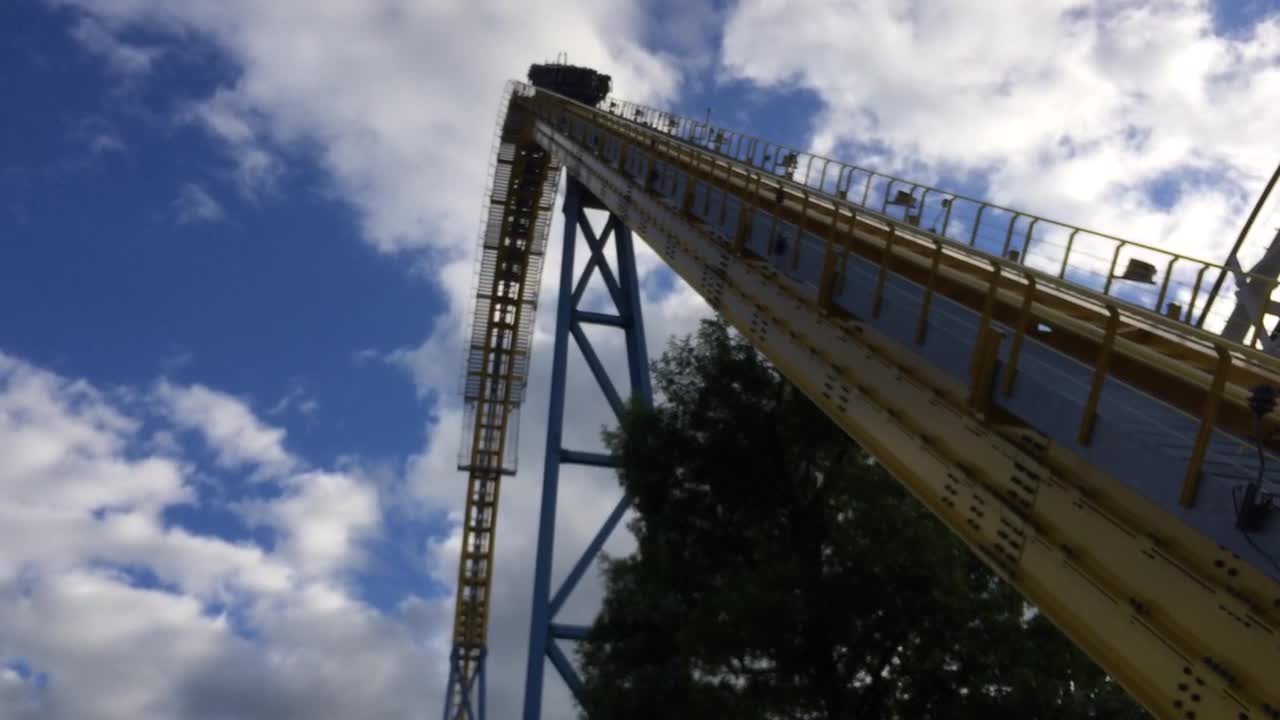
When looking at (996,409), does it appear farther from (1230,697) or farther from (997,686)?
(997,686)

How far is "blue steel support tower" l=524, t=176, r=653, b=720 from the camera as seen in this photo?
18.2 metres

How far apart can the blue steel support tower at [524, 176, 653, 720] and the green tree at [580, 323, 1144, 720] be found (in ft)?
6.33

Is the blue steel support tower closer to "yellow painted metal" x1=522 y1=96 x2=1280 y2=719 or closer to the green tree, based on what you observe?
the green tree

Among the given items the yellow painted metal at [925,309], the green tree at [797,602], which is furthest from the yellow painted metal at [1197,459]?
the green tree at [797,602]

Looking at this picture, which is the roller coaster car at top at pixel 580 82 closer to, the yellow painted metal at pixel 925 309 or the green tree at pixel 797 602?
the green tree at pixel 797 602

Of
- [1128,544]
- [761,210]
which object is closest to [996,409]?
[1128,544]

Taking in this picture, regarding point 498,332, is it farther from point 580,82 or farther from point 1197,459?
point 1197,459

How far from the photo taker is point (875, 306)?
965 cm

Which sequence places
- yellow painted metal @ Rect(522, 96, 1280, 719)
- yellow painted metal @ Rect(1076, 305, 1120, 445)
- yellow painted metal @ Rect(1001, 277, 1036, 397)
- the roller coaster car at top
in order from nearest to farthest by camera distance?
yellow painted metal @ Rect(522, 96, 1280, 719), yellow painted metal @ Rect(1076, 305, 1120, 445), yellow painted metal @ Rect(1001, 277, 1036, 397), the roller coaster car at top

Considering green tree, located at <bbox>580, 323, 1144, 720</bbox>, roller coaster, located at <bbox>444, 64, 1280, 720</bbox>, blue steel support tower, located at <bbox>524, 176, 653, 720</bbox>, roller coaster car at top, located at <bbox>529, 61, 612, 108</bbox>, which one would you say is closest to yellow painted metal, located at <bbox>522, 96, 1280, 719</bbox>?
roller coaster, located at <bbox>444, 64, 1280, 720</bbox>

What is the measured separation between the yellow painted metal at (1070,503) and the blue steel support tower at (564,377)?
6618mm

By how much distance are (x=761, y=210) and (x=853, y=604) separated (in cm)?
442

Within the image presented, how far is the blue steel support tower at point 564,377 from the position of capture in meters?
18.2

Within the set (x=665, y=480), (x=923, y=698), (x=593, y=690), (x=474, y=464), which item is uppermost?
(x=665, y=480)
